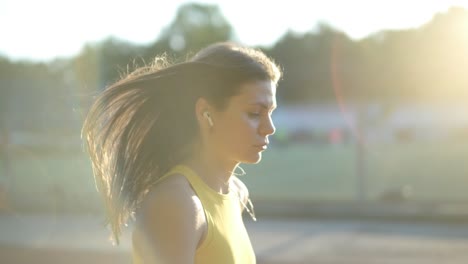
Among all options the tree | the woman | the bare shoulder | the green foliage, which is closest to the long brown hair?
the woman

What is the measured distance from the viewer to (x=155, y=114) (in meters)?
2.30

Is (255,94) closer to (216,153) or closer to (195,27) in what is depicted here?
(216,153)

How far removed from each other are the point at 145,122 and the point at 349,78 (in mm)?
13366

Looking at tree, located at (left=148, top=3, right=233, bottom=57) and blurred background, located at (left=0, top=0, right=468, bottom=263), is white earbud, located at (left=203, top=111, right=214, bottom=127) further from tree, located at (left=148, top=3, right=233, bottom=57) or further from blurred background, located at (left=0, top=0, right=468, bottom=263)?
tree, located at (left=148, top=3, right=233, bottom=57)

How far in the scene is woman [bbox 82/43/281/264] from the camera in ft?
6.18

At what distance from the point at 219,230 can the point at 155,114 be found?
49 centimetres

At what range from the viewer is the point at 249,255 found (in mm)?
2135

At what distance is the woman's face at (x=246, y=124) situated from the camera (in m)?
2.12

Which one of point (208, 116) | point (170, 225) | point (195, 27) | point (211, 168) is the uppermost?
point (195, 27)

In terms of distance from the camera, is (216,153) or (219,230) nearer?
(219,230)

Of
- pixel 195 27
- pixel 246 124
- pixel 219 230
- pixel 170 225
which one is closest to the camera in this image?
pixel 170 225

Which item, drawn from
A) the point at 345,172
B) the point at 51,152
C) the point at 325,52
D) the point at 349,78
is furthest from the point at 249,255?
the point at 325,52

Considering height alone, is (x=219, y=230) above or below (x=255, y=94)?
below

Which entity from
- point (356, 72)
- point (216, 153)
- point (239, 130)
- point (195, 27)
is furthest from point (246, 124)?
point (195, 27)
